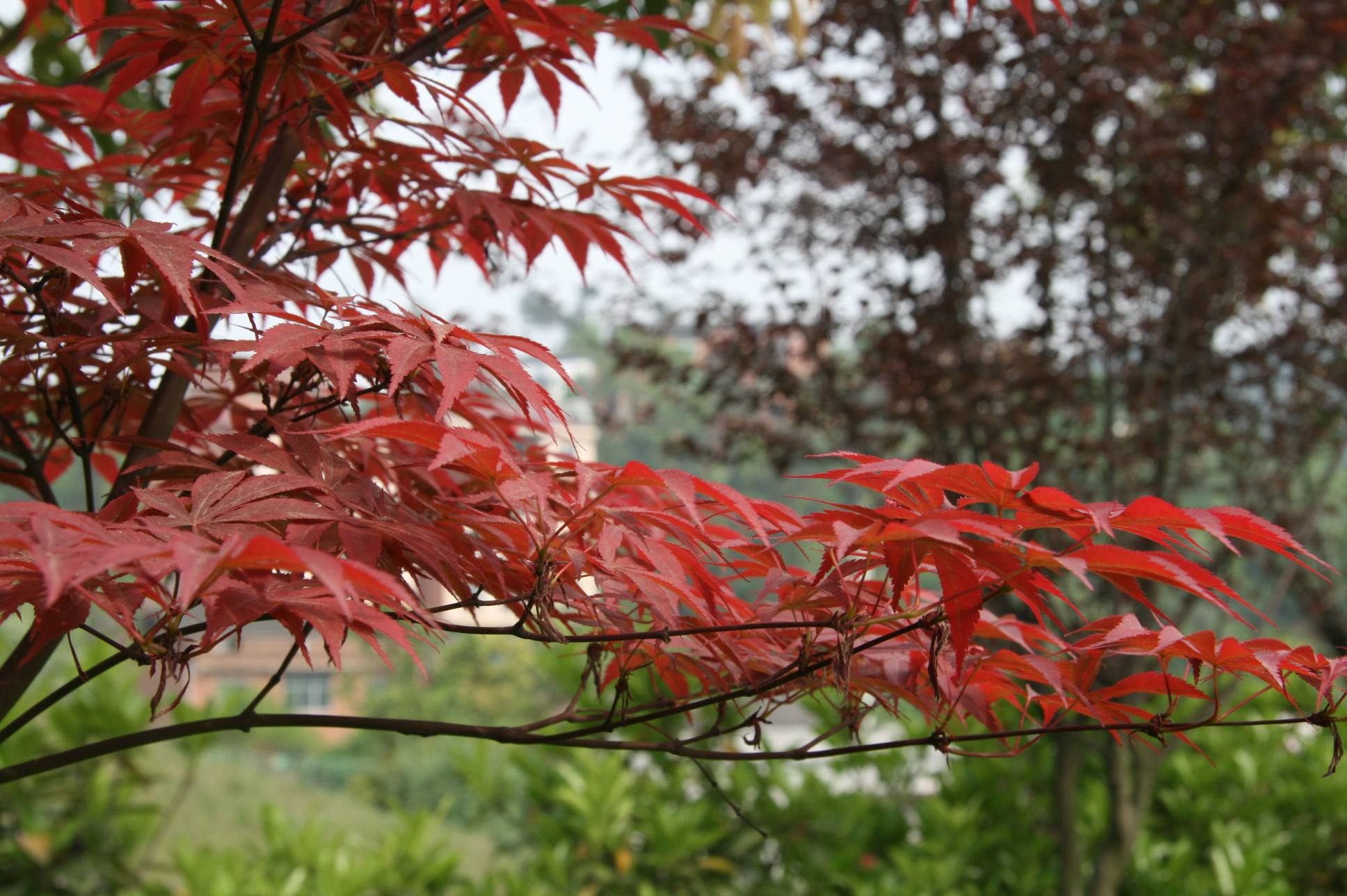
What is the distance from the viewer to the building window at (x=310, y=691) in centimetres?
2497

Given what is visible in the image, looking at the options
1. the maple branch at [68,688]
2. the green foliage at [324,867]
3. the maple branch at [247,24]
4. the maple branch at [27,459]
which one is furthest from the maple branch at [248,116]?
the green foliage at [324,867]

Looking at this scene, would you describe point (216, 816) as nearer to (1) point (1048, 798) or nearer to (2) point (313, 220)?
(1) point (1048, 798)

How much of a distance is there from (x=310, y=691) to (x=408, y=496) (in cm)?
2734

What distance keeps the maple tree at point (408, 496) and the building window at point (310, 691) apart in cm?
2481

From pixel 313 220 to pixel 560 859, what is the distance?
2.37 m

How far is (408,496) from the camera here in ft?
3.27

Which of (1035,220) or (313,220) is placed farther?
(1035,220)

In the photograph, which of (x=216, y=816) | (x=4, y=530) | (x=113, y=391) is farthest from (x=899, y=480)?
(x=216, y=816)

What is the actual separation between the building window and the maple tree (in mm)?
24812

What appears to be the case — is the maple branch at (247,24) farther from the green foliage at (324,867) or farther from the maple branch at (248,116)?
the green foliage at (324,867)

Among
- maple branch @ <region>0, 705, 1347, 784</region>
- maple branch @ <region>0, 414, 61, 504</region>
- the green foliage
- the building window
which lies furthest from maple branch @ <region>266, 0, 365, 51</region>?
the building window

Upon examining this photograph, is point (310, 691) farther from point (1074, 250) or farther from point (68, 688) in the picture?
point (68, 688)

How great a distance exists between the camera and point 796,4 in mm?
3332

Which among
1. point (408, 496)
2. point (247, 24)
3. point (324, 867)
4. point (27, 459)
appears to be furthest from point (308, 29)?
point (324, 867)
